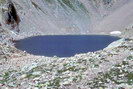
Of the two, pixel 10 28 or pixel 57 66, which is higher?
pixel 10 28

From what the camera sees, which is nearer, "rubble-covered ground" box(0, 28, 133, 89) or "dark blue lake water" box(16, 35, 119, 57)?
"rubble-covered ground" box(0, 28, 133, 89)

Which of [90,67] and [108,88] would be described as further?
[90,67]

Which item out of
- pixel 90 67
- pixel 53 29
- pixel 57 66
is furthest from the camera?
pixel 53 29

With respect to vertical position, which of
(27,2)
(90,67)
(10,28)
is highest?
(27,2)

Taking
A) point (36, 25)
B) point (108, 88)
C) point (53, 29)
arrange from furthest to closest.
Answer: point (53, 29)
point (36, 25)
point (108, 88)

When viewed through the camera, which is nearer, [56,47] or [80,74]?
[80,74]

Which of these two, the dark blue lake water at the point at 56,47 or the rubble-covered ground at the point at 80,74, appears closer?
the rubble-covered ground at the point at 80,74

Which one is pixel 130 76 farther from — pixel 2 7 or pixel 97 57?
pixel 2 7

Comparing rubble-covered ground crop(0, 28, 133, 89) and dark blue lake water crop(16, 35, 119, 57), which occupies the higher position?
dark blue lake water crop(16, 35, 119, 57)

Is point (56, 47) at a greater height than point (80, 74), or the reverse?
point (56, 47)

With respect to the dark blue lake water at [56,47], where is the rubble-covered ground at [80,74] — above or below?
below

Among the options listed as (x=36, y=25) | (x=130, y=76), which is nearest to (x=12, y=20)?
(x=36, y=25)
